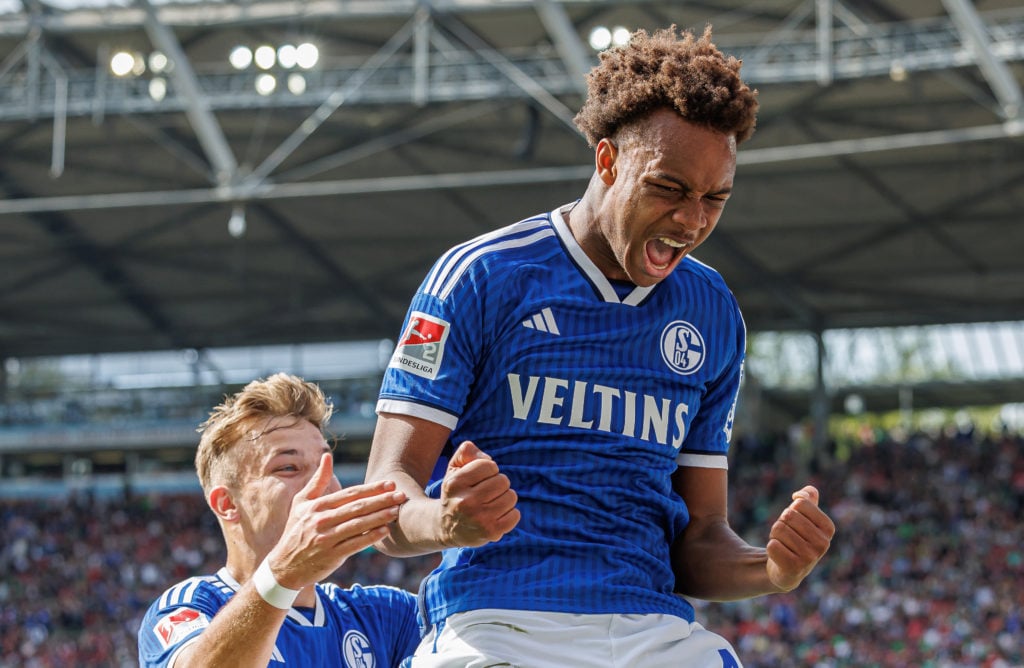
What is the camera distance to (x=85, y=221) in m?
27.0

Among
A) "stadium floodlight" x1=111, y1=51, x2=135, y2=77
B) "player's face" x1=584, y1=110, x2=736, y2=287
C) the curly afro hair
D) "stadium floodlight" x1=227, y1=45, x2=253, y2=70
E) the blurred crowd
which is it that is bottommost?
the blurred crowd

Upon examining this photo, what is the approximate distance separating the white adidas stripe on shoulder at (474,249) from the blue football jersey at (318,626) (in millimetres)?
1229

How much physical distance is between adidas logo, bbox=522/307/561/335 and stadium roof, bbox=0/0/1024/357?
1455cm

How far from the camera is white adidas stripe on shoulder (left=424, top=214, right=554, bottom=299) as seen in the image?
2.97m

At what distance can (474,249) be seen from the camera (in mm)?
3021

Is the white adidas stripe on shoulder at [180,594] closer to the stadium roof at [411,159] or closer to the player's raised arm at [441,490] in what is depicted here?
the player's raised arm at [441,490]

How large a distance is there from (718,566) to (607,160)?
0.88 meters

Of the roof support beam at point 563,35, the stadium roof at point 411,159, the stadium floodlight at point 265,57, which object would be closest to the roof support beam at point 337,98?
the stadium roof at point 411,159

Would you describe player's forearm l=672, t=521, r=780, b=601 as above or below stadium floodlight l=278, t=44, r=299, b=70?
→ below

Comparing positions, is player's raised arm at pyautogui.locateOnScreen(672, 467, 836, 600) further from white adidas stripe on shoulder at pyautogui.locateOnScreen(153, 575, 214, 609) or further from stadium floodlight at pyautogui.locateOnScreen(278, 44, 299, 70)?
stadium floodlight at pyautogui.locateOnScreen(278, 44, 299, 70)

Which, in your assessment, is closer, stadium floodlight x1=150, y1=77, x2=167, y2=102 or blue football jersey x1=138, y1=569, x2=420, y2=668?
blue football jersey x1=138, y1=569, x2=420, y2=668

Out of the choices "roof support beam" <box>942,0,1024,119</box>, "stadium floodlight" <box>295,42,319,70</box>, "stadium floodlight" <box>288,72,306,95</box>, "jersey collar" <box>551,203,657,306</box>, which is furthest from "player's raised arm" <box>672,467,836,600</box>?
"stadium floodlight" <box>288,72,306,95</box>

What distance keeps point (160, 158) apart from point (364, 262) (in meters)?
5.63

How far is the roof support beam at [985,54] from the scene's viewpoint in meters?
16.3
